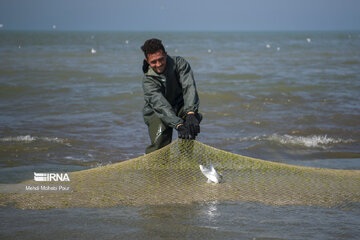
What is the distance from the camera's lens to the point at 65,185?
15.1 ft

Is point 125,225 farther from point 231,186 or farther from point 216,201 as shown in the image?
point 231,186

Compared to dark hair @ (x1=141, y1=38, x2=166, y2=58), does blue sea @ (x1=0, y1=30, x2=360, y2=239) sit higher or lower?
lower

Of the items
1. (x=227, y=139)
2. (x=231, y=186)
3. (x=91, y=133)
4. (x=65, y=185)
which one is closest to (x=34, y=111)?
(x=91, y=133)

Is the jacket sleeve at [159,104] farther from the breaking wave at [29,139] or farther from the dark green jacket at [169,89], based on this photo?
the breaking wave at [29,139]

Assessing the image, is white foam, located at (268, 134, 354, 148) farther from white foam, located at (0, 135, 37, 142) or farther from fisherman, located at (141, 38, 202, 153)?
white foam, located at (0, 135, 37, 142)

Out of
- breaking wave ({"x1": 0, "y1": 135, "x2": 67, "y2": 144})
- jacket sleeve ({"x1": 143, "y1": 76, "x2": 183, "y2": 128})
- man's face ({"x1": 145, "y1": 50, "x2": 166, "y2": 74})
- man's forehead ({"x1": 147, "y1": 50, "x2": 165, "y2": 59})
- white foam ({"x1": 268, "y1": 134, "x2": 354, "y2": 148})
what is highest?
man's forehead ({"x1": 147, "y1": 50, "x2": 165, "y2": 59})

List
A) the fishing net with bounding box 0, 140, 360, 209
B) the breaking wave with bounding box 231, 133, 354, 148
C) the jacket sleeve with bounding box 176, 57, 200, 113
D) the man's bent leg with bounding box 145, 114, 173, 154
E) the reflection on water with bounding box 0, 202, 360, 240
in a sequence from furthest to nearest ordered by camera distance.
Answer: the breaking wave with bounding box 231, 133, 354, 148
the man's bent leg with bounding box 145, 114, 173, 154
the jacket sleeve with bounding box 176, 57, 200, 113
the fishing net with bounding box 0, 140, 360, 209
the reflection on water with bounding box 0, 202, 360, 240

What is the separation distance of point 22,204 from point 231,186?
216 cm

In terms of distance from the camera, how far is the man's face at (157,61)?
15.2 ft

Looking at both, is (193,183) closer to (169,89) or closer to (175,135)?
(169,89)

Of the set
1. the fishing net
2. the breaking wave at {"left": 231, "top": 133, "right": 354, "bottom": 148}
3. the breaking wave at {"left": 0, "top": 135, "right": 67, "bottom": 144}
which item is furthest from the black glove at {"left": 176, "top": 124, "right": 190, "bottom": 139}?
the breaking wave at {"left": 0, "top": 135, "right": 67, "bottom": 144}

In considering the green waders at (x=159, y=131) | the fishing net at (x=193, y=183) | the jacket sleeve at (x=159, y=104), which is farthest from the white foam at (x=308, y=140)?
the jacket sleeve at (x=159, y=104)

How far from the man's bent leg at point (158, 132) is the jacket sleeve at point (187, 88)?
411 mm

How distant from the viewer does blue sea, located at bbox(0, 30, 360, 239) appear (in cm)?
380
